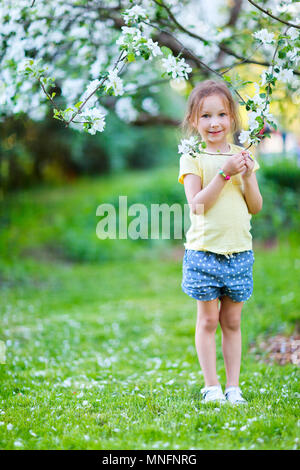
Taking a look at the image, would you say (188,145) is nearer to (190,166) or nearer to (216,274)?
(190,166)

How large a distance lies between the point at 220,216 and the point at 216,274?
0.31m

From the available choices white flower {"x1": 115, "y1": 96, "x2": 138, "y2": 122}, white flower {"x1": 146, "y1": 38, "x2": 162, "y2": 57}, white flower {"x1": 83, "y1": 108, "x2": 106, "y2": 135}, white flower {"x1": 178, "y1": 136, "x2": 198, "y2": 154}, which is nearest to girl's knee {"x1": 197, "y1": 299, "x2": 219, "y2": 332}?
white flower {"x1": 178, "y1": 136, "x2": 198, "y2": 154}

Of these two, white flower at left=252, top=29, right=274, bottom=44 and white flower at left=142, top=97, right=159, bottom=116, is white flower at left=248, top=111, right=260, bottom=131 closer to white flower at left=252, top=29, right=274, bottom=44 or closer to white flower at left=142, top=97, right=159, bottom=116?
white flower at left=252, top=29, right=274, bottom=44

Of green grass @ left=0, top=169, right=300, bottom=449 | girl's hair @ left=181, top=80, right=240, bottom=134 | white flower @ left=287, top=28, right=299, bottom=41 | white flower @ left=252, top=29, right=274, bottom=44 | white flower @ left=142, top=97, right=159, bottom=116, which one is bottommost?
green grass @ left=0, top=169, right=300, bottom=449

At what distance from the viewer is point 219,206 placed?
103 inches

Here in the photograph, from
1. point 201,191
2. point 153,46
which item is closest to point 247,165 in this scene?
point 201,191

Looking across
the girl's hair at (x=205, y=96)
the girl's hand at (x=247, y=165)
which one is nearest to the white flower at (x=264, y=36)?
the girl's hair at (x=205, y=96)

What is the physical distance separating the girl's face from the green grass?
4.73 feet

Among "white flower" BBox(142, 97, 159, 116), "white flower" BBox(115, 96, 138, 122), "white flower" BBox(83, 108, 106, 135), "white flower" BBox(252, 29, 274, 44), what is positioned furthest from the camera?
"white flower" BBox(142, 97, 159, 116)

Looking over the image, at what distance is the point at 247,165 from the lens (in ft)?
8.21

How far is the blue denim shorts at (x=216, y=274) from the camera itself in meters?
2.60

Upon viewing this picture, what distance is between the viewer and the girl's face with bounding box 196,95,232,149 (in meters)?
2.62

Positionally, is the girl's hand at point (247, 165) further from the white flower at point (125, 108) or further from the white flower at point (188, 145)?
the white flower at point (125, 108)
